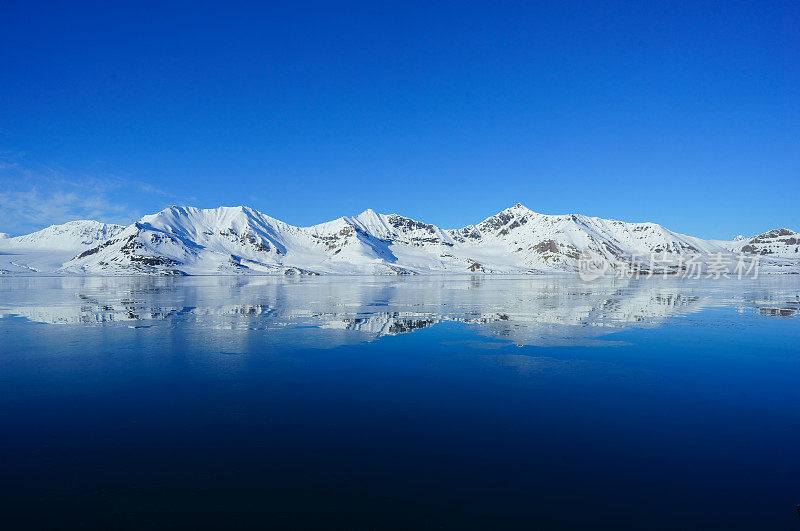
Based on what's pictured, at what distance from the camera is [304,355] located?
802 inches

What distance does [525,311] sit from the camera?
129 feet

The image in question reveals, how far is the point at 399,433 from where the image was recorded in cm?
1127

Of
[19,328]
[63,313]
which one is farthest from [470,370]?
[63,313]

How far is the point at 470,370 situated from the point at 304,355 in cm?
738

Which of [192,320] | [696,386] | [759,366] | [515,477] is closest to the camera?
[515,477]

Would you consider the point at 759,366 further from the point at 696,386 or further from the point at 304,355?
the point at 304,355

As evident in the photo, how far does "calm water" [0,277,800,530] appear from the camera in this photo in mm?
7996

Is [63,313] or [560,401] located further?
[63,313]

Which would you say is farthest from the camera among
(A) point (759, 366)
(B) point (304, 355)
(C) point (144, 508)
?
(B) point (304, 355)

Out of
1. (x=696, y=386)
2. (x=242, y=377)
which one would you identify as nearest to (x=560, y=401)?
(x=696, y=386)

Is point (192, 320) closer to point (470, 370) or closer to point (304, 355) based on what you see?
point (304, 355)

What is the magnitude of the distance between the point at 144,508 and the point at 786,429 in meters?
14.7

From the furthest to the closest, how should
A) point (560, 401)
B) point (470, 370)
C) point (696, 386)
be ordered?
1. point (470, 370)
2. point (696, 386)
3. point (560, 401)

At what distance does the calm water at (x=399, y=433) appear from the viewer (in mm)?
7996
